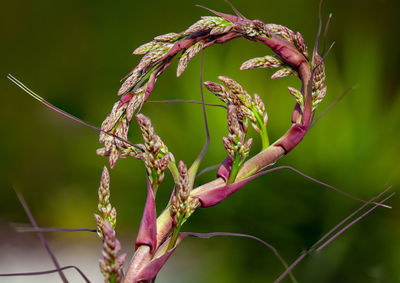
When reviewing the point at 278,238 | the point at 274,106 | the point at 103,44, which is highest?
the point at 103,44

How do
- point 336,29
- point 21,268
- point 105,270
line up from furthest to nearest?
point 21,268 → point 336,29 → point 105,270

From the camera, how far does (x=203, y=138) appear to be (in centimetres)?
70

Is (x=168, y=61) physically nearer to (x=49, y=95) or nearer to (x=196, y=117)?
(x=196, y=117)

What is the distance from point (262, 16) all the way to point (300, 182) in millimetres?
303

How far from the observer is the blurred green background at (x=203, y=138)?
2.04 feet

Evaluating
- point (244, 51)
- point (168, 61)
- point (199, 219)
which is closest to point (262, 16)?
point (244, 51)

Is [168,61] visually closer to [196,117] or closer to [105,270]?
[105,270]

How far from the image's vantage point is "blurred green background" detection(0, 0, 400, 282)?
62 cm

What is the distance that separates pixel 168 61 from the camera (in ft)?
0.76

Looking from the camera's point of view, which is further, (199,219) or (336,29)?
(336,29)

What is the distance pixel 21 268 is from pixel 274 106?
23.1 inches

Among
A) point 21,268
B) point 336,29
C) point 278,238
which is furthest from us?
point 21,268

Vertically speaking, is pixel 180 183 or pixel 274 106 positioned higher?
pixel 180 183

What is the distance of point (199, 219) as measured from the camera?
646mm
